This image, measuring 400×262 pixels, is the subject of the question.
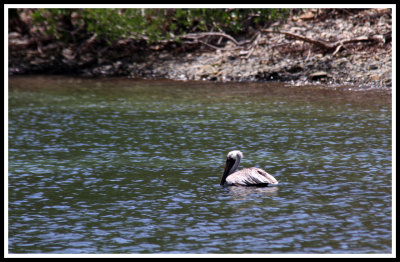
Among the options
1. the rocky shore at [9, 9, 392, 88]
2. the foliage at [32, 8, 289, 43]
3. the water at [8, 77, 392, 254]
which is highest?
the foliage at [32, 8, 289, 43]

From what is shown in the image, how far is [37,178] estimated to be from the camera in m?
19.7

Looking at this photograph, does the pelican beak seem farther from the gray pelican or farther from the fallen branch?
the fallen branch

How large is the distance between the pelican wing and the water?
237 mm

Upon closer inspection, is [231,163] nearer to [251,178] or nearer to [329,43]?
[251,178]

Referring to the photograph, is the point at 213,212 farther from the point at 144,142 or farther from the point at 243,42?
the point at 243,42

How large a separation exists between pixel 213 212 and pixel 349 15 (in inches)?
1007

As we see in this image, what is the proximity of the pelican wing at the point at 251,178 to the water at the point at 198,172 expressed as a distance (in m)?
0.24

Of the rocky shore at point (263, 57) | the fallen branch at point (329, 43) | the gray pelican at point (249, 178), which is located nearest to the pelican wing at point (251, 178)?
the gray pelican at point (249, 178)

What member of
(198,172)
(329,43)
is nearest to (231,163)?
(198,172)

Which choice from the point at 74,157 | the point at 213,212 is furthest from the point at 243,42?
the point at 213,212

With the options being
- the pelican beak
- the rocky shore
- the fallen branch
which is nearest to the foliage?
the rocky shore

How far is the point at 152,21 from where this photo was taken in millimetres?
41938

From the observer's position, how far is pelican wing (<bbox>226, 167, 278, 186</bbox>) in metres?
18.2

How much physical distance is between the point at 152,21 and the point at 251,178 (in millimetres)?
24943
